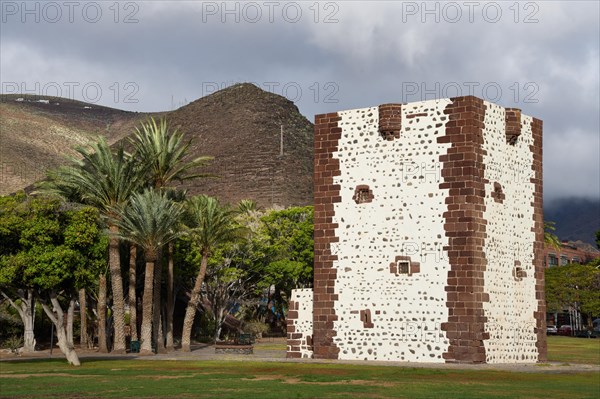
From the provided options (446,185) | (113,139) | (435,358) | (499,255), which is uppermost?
(113,139)

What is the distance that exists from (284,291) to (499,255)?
1654 inches

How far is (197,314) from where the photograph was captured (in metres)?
67.4

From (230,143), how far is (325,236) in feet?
391

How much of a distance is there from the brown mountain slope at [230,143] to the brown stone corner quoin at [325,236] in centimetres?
8222

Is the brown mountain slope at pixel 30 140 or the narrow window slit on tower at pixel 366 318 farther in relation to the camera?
the brown mountain slope at pixel 30 140

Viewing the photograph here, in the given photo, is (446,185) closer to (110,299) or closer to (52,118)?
(110,299)

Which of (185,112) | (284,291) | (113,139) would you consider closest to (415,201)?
(284,291)

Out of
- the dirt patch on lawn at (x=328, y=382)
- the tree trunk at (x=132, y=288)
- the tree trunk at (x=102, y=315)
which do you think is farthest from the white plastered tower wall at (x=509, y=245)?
the tree trunk at (x=102, y=315)

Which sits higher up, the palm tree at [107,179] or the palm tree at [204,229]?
the palm tree at [107,179]

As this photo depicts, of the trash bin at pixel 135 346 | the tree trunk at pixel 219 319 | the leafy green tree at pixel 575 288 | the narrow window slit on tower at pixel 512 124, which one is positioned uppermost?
the narrow window slit on tower at pixel 512 124

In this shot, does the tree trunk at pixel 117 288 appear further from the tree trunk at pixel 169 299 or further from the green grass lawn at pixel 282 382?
the green grass lawn at pixel 282 382

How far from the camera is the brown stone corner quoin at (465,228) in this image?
109ft

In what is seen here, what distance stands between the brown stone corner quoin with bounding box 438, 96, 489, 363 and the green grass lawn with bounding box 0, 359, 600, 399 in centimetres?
368

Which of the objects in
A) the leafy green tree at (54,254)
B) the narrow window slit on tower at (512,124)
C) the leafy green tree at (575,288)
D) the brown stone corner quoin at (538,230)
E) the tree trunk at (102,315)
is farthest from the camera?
the leafy green tree at (575,288)
